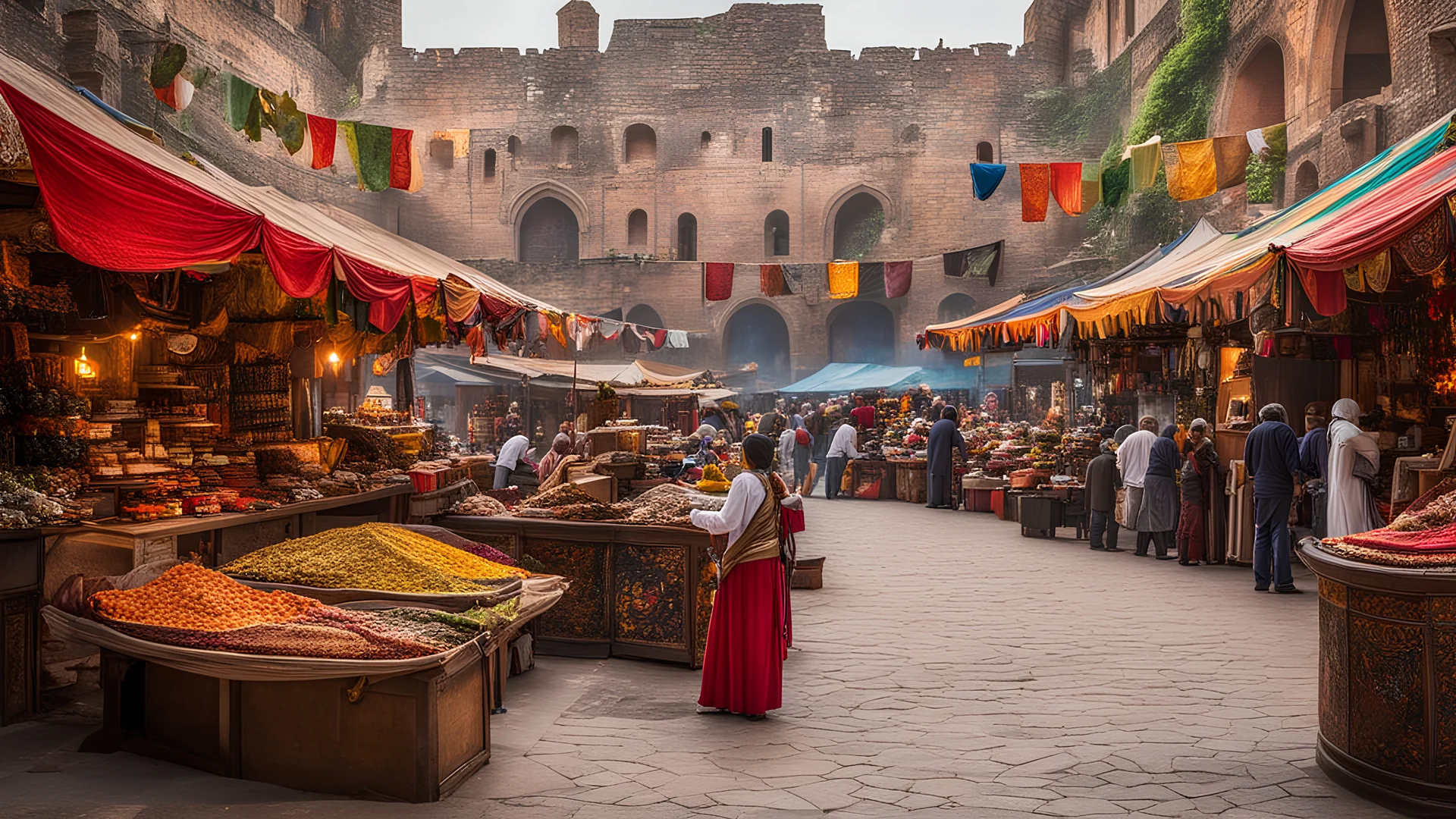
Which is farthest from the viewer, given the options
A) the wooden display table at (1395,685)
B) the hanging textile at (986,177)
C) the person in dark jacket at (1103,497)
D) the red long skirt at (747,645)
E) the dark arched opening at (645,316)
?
the dark arched opening at (645,316)

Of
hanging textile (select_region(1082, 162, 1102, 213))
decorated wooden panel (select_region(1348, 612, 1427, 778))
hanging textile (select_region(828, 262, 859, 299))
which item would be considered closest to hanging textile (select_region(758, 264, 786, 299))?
hanging textile (select_region(828, 262, 859, 299))

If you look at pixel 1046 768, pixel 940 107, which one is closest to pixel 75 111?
pixel 1046 768

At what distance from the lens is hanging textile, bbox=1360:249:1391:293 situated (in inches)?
250

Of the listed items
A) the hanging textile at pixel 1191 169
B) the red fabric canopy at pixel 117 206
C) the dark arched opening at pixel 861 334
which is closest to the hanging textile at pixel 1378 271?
the hanging textile at pixel 1191 169

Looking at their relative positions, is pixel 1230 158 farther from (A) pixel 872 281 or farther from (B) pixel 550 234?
(B) pixel 550 234

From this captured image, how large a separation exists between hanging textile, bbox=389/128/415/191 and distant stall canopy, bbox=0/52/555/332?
154 inches

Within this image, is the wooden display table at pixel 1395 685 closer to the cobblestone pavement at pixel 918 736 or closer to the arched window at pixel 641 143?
the cobblestone pavement at pixel 918 736

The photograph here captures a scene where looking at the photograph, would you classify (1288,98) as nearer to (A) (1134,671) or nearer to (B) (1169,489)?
(B) (1169,489)

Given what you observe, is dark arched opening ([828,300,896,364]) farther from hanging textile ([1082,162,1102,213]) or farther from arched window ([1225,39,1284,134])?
hanging textile ([1082,162,1102,213])

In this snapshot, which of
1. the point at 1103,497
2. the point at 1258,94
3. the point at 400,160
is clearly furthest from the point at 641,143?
the point at 1103,497

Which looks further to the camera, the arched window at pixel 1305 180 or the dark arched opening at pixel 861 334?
the dark arched opening at pixel 861 334

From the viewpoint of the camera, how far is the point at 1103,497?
10.7 m

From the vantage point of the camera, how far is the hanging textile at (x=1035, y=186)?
14.3 m

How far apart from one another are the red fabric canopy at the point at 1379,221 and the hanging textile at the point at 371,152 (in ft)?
26.7
